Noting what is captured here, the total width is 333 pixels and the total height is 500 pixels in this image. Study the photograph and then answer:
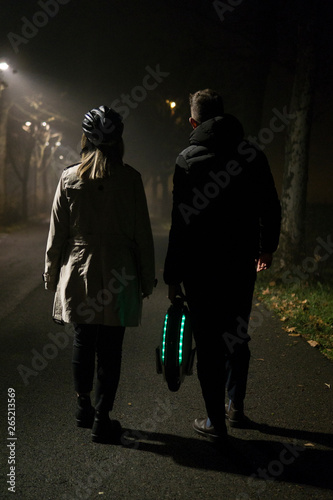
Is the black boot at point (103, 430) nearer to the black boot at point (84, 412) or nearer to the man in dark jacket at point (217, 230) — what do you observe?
the black boot at point (84, 412)

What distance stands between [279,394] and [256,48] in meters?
10.4

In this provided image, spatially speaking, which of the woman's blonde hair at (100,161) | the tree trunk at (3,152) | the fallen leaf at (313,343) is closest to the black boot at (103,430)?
the woman's blonde hair at (100,161)

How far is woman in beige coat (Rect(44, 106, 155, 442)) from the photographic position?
3.22m

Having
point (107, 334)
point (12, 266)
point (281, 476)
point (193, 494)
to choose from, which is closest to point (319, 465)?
point (281, 476)

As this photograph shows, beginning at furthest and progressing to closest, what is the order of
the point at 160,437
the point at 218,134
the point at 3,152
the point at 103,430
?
the point at 3,152
the point at 160,437
the point at 103,430
the point at 218,134

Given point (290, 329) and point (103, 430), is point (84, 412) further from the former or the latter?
point (290, 329)

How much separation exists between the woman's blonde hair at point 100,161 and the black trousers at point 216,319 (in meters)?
0.89

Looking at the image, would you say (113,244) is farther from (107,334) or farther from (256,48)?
(256,48)

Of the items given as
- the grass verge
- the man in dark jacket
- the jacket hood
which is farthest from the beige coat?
the grass verge

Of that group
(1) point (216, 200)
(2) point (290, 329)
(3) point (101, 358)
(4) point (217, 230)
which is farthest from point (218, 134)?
(2) point (290, 329)

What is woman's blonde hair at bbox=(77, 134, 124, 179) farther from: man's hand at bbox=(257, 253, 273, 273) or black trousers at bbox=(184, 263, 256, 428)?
man's hand at bbox=(257, 253, 273, 273)

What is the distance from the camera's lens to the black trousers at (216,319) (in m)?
3.18

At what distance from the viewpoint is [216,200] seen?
313 cm

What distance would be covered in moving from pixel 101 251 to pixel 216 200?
82 cm
